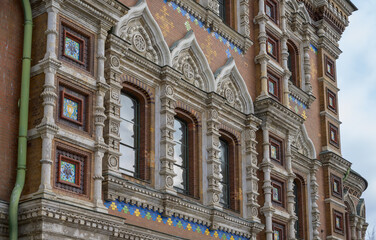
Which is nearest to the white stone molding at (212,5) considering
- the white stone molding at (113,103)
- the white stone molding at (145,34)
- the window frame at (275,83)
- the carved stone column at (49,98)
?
the white stone molding at (145,34)

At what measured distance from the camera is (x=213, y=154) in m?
17.5

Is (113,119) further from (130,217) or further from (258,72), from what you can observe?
(258,72)

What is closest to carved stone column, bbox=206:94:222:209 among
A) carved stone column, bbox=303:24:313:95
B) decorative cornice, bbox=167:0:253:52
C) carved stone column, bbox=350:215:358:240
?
decorative cornice, bbox=167:0:253:52

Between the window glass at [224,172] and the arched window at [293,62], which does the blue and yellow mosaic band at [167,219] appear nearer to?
the window glass at [224,172]

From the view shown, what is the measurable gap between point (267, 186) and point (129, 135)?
4765 millimetres

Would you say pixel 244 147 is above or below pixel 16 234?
above

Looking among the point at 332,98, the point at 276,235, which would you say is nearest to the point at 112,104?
the point at 276,235

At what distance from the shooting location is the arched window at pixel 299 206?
21.5 m

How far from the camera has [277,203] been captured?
19953mm

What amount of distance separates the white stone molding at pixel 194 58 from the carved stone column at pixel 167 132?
2.66ft

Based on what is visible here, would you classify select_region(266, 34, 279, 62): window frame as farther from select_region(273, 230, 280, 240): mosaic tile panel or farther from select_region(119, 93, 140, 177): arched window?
select_region(119, 93, 140, 177): arched window

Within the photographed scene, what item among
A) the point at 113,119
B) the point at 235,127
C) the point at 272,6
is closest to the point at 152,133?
the point at 113,119

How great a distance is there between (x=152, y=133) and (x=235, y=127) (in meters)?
3.26

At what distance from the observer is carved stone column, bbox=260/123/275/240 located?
62.2ft
